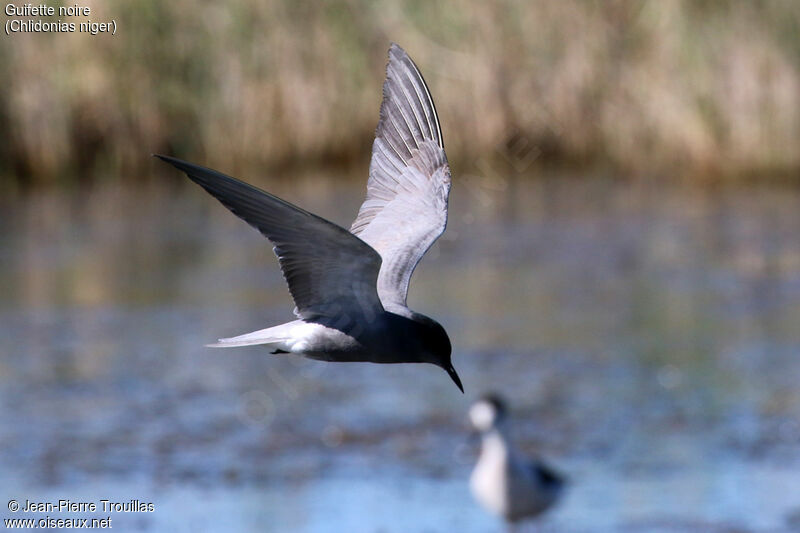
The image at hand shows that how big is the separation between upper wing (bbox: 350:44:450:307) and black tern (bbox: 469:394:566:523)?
16.7 feet

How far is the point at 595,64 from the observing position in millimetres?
18328

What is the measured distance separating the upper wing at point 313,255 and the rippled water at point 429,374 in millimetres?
5608

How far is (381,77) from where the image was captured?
1784cm

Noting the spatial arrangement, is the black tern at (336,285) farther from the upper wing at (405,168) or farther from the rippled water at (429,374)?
the rippled water at (429,374)

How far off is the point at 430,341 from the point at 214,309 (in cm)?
1098

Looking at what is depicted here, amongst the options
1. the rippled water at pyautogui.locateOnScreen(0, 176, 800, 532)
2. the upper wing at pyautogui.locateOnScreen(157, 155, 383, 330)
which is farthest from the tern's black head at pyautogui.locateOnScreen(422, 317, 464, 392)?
the rippled water at pyautogui.locateOnScreen(0, 176, 800, 532)

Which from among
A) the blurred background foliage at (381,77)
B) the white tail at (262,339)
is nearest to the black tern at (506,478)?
the white tail at (262,339)

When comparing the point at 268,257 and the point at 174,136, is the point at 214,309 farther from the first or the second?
the point at 174,136

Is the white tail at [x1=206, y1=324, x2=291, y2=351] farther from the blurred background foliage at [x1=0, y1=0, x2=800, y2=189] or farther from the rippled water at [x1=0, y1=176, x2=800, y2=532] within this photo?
the blurred background foliage at [x1=0, y1=0, x2=800, y2=189]

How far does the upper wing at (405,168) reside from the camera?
392cm

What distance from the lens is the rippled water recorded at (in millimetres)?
9312

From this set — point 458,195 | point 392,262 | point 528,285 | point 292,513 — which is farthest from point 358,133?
point 392,262

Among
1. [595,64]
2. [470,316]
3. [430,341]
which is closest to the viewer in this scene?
[430,341]

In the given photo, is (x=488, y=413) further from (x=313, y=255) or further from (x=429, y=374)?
(x=313, y=255)
